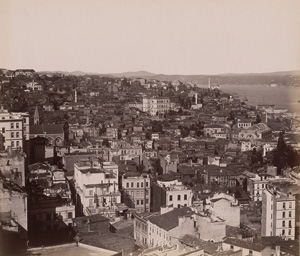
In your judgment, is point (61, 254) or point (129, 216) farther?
point (129, 216)

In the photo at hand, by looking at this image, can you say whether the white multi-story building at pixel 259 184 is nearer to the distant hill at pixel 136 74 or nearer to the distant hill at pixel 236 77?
the distant hill at pixel 236 77

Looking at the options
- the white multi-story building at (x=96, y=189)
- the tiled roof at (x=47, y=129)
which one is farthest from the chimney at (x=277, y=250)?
the tiled roof at (x=47, y=129)

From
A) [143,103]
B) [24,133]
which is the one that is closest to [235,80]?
[143,103]

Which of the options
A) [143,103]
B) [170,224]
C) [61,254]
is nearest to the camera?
[61,254]

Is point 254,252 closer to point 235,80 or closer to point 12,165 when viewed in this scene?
point 235,80

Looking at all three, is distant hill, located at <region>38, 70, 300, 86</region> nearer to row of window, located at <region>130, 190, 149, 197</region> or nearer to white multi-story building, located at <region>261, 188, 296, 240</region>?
white multi-story building, located at <region>261, 188, 296, 240</region>

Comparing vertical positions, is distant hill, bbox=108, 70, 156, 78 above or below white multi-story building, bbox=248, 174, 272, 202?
above

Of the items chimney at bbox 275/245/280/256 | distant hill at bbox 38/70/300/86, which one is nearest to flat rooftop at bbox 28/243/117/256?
chimney at bbox 275/245/280/256

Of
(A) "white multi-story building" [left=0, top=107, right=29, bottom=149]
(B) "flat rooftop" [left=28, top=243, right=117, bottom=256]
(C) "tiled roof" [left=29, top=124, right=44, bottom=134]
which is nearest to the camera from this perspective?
(B) "flat rooftop" [left=28, top=243, right=117, bottom=256]
